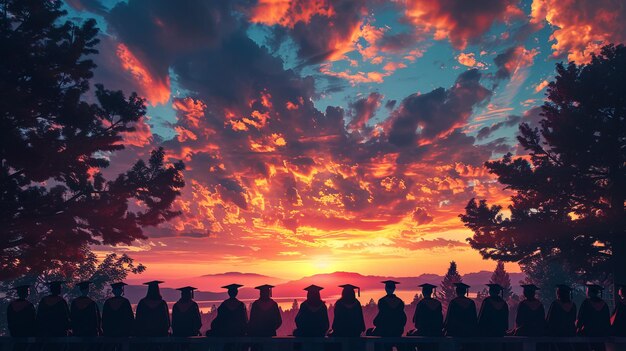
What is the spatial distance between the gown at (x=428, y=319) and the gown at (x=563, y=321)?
2.41 meters

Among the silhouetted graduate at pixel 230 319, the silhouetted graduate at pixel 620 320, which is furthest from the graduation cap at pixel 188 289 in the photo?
the silhouetted graduate at pixel 620 320

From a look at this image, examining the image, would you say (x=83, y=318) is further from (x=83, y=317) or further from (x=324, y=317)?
(x=324, y=317)

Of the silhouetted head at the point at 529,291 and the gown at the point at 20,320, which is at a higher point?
the silhouetted head at the point at 529,291

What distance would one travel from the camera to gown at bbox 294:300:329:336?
11.2 m

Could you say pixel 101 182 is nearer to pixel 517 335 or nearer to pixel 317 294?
pixel 317 294

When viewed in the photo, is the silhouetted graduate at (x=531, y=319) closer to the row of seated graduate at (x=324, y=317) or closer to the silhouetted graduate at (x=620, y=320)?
the row of seated graduate at (x=324, y=317)

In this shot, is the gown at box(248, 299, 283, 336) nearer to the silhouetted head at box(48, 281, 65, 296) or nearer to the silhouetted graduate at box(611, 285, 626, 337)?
the silhouetted head at box(48, 281, 65, 296)

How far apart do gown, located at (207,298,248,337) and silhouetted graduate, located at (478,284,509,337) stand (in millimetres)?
5427

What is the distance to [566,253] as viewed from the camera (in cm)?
2288

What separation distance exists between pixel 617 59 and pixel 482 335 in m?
18.3

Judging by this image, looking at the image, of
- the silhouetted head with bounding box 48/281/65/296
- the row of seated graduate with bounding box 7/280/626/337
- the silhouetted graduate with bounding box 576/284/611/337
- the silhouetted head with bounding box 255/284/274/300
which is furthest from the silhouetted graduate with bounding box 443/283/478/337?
the silhouetted head with bounding box 48/281/65/296

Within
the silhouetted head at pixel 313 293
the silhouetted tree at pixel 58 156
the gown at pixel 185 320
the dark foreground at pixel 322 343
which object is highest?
the silhouetted tree at pixel 58 156

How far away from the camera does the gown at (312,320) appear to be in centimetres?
1117

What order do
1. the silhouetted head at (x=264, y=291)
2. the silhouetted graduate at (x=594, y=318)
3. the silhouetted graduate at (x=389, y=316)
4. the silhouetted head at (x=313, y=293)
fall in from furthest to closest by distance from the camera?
the silhouetted head at (x=264, y=291), the silhouetted head at (x=313, y=293), the silhouetted graduate at (x=389, y=316), the silhouetted graduate at (x=594, y=318)
